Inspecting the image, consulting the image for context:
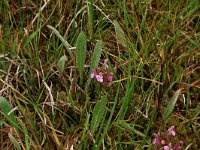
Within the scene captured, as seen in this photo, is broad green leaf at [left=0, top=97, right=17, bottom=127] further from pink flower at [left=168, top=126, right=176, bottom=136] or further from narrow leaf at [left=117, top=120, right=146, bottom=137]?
pink flower at [left=168, top=126, right=176, bottom=136]

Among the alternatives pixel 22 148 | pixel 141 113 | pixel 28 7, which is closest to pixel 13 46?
pixel 28 7

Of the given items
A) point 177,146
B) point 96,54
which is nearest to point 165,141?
point 177,146

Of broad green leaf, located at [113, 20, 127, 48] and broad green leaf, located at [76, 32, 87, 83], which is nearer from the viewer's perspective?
broad green leaf, located at [76, 32, 87, 83]

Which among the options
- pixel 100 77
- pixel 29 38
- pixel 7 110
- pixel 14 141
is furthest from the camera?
pixel 29 38

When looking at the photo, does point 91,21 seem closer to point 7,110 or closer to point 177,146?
point 7,110

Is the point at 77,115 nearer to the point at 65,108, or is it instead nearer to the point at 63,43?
the point at 65,108

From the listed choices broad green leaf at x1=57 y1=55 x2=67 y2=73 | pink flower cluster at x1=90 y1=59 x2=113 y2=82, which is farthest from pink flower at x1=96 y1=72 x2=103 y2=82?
broad green leaf at x1=57 y1=55 x2=67 y2=73

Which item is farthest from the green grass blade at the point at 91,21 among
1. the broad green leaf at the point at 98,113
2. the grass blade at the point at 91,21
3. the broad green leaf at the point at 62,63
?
the broad green leaf at the point at 98,113
